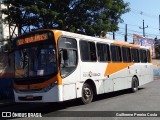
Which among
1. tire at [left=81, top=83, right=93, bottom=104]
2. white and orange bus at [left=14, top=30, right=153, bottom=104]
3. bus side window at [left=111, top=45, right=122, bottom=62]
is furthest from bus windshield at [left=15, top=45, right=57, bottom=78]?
bus side window at [left=111, top=45, right=122, bottom=62]

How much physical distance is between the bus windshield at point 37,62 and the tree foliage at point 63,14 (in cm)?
802

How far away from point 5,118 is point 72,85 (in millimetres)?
2846

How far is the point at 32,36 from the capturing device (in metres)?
13.5

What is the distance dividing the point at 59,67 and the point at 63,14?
957 centimetres

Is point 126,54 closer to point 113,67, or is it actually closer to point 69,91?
point 113,67

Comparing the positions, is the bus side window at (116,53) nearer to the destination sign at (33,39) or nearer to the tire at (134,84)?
the tire at (134,84)

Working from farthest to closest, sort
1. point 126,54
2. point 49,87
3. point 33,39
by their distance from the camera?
1. point 126,54
2. point 33,39
3. point 49,87

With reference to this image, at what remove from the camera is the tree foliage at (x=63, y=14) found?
21.5 metres

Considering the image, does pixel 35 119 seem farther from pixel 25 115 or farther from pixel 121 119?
pixel 121 119

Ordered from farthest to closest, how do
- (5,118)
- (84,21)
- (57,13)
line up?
(84,21) < (57,13) < (5,118)

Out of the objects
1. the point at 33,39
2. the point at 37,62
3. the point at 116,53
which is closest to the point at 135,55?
the point at 116,53

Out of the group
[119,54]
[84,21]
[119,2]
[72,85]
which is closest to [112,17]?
[119,2]

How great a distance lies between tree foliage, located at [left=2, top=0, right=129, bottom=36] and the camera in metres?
21.5

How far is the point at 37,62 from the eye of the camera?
12.9 m
